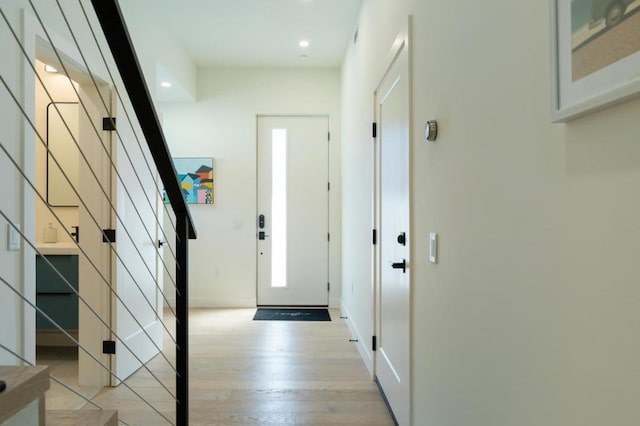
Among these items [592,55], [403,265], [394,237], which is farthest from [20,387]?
[394,237]

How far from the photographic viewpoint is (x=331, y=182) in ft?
16.7

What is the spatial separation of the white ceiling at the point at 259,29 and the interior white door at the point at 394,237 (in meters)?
1.42

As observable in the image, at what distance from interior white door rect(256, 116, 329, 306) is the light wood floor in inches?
38.7

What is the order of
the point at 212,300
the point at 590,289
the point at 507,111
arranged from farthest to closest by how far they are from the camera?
the point at 212,300
the point at 507,111
the point at 590,289

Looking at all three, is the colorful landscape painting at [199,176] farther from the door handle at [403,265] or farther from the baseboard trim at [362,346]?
the door handle at [403,265]

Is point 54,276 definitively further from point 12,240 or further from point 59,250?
point 12,240

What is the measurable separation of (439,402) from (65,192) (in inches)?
143

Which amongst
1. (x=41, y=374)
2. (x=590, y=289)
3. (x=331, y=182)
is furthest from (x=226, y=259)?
(x=590, y=289)

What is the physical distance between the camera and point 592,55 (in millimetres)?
667

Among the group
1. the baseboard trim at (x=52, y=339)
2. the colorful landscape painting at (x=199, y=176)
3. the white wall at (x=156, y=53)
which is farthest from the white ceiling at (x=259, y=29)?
the baseboard trim at (x=52, y=339)

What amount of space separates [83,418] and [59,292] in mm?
2605

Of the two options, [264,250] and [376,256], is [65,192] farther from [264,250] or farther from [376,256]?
[376,256]

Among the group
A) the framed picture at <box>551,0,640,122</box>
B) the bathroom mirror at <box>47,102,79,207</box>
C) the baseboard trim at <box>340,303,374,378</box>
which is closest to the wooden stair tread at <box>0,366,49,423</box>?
→ the framed picture at <box>551,0,640,122</box>

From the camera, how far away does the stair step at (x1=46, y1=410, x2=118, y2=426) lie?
1.03m
